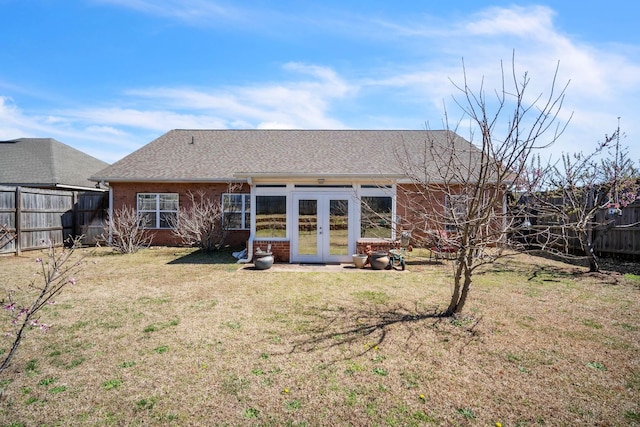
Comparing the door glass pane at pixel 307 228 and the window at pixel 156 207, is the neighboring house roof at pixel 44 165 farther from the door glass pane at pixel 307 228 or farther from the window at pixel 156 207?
the door glass pane at pixel 307 228

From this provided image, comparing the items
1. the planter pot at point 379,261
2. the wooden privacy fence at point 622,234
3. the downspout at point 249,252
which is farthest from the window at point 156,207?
the wooden privacy fence at point 622,234

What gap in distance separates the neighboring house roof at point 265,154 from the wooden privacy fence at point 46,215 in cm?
168

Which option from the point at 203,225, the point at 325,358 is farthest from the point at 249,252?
the point at 325,358

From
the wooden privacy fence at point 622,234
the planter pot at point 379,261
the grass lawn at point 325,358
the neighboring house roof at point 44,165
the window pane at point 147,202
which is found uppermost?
the neighboring house roof at point 44,165

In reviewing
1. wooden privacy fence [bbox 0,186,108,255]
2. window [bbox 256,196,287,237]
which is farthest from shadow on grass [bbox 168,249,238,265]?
wooden privacy fence [bbox 0,186,108,255]

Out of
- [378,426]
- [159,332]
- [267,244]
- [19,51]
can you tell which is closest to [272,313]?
[159,332]

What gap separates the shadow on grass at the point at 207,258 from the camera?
37.6 ft

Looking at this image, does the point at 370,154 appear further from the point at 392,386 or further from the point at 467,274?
the point at 392,386

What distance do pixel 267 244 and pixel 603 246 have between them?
12.2 m

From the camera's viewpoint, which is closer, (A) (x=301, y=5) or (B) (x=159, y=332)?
(B) (x=159, y=332)

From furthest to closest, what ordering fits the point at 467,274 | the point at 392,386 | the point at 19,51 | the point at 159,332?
the point at 19,51
the point at 467,274
the point at 159,332
the point at 392,386

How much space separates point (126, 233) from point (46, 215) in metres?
3.27

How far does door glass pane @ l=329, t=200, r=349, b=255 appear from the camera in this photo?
11.2m

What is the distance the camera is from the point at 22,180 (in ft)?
58.1
